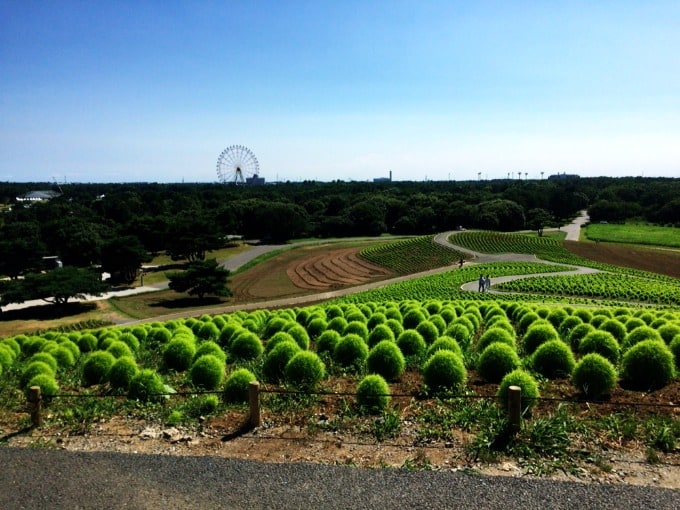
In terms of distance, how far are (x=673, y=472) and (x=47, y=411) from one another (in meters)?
12.6

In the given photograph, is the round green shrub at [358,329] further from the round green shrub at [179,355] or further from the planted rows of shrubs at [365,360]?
the round green shrub at [179,355]

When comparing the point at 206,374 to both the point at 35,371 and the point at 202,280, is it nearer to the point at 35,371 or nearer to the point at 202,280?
the point at 35,371

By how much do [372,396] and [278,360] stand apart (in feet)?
12.1

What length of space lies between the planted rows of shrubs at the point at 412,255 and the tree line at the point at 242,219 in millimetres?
25009

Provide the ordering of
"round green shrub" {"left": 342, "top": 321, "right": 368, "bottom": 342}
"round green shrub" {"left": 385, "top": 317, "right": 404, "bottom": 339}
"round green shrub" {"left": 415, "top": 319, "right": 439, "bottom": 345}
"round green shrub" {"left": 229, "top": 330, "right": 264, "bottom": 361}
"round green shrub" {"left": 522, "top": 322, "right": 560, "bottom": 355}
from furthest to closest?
1. "round green shrub" {"left": 385, "top": 317, "right": 404, "bottom": 339}
2. "round green shrub" {"left": 415, "top": 319, "right": 439, "bottom": 345}
3. "round green shrub" {"left": 342, "top": 321, "right": 368, "bottom": 342}
4. "round green shrub" {"left": 229, "top": 330, "right": 264, "bottom": 361}
5. "round green shrub" {"left": 522, "top": 322, "right": 560, "bottom": 355}

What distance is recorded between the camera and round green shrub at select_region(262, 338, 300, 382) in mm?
13109

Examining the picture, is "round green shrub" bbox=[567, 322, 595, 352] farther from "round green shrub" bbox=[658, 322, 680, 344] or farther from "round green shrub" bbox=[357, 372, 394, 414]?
"round green shrub" bbox=[357, 372, 394, 414]

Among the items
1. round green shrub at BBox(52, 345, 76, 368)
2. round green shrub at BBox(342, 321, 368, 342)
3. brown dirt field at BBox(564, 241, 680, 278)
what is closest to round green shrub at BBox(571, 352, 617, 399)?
round green shrub at BBox(342, 321, 368, 342)

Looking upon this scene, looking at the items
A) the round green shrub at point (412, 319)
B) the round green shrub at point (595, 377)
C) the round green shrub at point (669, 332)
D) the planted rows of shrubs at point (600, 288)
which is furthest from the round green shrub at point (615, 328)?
the planted rows of shrubs at point (600, 288)

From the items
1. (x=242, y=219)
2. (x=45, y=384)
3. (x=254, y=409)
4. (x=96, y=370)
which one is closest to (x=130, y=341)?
(x=96, y=370)

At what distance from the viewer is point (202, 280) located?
170ft

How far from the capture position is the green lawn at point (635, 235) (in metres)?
85.1

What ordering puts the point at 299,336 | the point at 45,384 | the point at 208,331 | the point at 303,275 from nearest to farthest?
the point at 45,384, the point at 299,336, the point at 208,331, the point at 303,275

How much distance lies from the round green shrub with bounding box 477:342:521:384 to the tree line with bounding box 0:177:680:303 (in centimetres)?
5873
